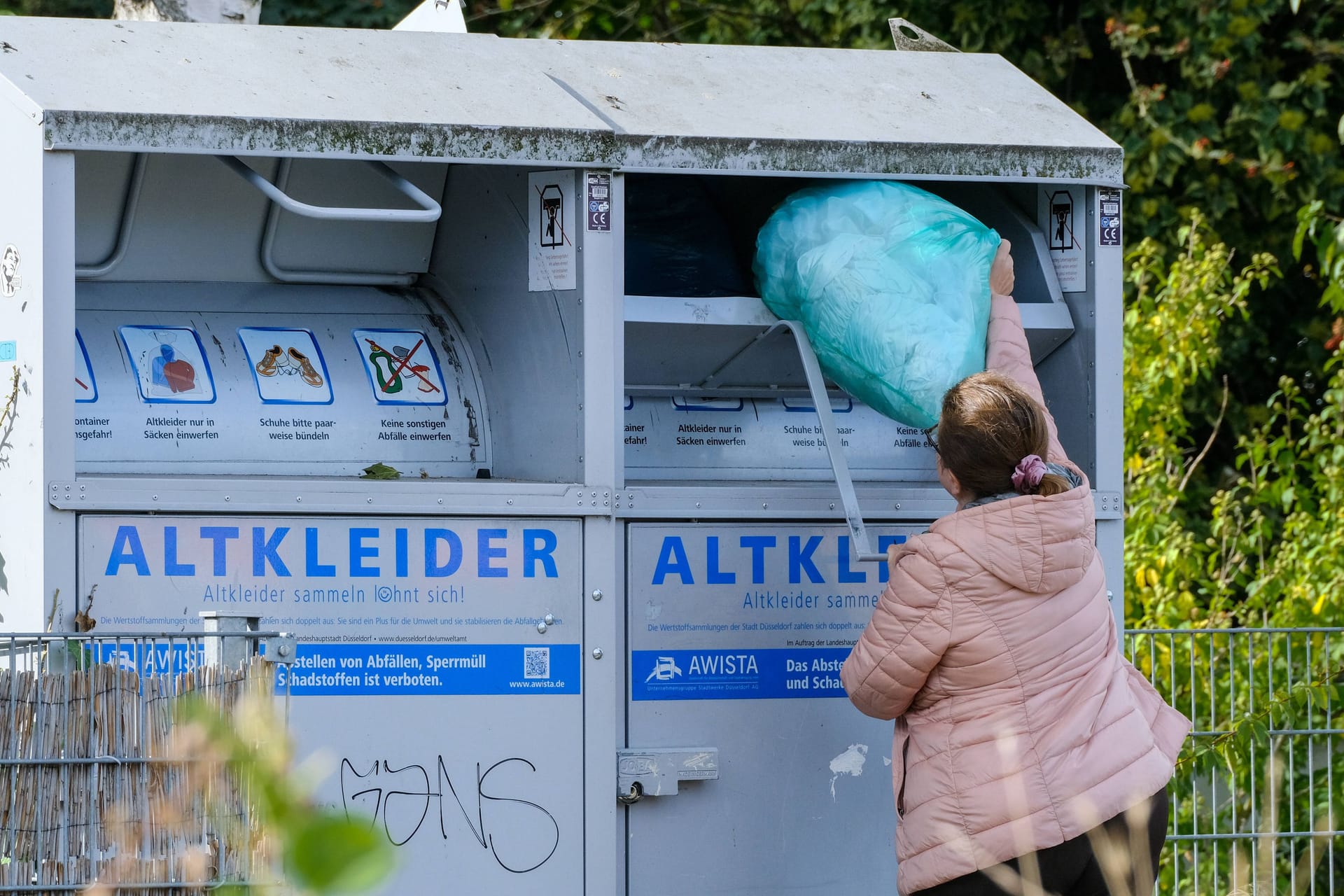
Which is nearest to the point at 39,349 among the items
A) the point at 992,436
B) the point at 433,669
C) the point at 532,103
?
the point at 433,669

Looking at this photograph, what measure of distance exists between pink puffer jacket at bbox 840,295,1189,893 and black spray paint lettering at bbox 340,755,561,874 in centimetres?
71

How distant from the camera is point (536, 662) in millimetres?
3037

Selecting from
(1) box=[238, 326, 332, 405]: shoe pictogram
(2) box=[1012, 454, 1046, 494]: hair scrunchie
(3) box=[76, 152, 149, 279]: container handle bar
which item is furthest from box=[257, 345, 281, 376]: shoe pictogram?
(2) box=[1012, 454, 1046, 494]: hair scrunchie

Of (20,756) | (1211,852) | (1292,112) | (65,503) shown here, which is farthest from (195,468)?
(1292,112)

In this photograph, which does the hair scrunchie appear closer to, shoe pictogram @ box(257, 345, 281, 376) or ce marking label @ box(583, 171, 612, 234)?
ce marking label @ box(583, 171, 612, 234)

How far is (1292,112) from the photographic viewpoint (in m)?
6.64

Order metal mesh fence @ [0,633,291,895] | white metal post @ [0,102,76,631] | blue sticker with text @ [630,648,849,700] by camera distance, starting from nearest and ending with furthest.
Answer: metal mesh fence @ [0,633,291,895] < white metal post @ [0,102,76,631] < blue sticker with text @ [630,648,849,700]

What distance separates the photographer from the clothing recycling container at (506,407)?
2.86 m

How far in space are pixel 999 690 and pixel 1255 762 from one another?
6.92 ft

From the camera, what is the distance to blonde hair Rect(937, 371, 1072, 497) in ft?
8.75

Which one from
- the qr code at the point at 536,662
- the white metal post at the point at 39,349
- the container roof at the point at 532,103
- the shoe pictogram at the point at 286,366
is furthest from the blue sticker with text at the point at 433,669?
the container roof at the point at 532,103

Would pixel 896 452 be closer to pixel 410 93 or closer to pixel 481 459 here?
pixel 481 459

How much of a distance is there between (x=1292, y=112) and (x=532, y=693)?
4.88 m

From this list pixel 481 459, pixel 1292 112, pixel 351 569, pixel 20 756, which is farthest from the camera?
pixel 1292 112
